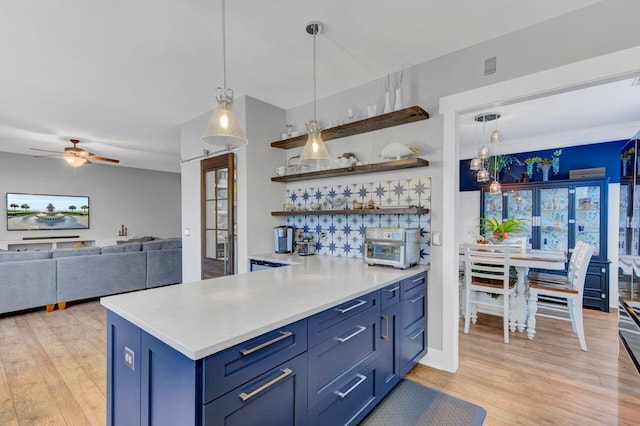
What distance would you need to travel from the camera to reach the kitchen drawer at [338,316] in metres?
1.49

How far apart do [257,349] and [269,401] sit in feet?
0.79

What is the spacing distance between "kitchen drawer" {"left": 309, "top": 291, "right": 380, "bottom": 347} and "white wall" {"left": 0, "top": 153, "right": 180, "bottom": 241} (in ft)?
25.7

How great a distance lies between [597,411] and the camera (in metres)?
2.06

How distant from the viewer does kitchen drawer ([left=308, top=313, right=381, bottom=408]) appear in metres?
1.48

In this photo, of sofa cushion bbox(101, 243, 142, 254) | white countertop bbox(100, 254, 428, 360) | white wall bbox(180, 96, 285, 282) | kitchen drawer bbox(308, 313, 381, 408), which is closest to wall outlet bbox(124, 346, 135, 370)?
white countertop bbox(100, 254, 428, 360)

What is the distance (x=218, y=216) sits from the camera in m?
3.72

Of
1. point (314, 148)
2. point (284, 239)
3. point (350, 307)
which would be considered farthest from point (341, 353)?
point (284, 239)

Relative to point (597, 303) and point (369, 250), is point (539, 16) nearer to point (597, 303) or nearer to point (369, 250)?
point (369, 250)

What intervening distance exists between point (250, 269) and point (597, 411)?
3.04 m

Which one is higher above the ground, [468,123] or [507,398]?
[468,123]

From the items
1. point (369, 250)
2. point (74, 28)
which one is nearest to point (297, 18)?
point (74, 28)

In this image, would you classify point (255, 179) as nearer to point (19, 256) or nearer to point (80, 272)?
point (80, 272)

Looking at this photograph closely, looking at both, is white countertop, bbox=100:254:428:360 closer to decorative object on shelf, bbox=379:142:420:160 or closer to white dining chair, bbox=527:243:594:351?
decorative object on shelf, bbox=379:142:420:160

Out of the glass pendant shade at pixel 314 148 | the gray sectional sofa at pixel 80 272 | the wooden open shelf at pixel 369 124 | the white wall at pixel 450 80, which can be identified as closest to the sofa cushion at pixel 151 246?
the gray sectional sofa at pixel 80 272
